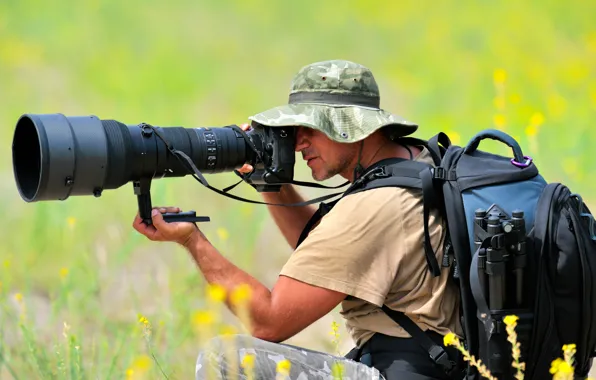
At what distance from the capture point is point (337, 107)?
8.41 feet

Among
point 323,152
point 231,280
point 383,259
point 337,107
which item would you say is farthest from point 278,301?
point 337,107

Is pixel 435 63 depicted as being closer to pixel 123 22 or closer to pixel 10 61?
pixel 123 22

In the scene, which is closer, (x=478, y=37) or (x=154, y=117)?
(x=154, y=117)

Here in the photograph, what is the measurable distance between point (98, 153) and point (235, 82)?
394 cm

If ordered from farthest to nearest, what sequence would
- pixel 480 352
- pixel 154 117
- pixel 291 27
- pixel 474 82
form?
pixel 291 27
pixel 474 82
pixel 154 117
pixel 480 352

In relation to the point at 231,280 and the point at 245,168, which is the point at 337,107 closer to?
the point at 245,168

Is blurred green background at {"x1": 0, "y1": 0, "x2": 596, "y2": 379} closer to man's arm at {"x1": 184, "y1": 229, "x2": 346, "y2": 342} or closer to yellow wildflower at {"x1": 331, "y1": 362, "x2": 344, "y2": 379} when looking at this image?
man's arm at {"x1": 184, "y1": 229, "x2": 346, "y2": 342}

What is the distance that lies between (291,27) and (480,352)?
4706mm

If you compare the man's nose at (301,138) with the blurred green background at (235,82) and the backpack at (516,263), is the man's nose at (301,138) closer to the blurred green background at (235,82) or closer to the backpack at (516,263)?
the backpack at (516,263)

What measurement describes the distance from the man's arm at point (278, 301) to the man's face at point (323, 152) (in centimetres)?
42

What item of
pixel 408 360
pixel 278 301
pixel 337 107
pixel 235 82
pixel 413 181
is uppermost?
pixel 235 82

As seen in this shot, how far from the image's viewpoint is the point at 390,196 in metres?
2.35

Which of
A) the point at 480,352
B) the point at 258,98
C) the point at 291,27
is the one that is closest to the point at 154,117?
the point at 258,98

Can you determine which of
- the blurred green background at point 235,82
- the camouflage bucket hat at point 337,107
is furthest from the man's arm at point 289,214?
the blurred green background at point 235,82
